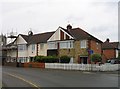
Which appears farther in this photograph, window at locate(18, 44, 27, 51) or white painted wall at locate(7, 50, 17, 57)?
white painted wall at locate(7, 50, 17, 57)

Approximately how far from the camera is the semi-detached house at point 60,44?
49.9 m

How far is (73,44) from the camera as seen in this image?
2019 inches

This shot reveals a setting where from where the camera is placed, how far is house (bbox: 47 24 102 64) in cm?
4953

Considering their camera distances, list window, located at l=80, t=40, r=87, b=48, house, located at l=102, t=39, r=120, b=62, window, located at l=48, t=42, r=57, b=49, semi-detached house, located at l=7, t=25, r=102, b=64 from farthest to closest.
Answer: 1. house, located at l=102, t=39, r=120, b=62
2. window, located at l=48, t=42, r=57, b=49
3. semi-detached house, located at l=7, t=25, r=102, b=64
4. window, located at l=80, t=40, r=87, b=48

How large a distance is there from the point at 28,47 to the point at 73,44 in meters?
15.1

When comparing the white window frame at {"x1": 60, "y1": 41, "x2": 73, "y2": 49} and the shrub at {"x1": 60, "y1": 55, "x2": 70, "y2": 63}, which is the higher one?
the white window frame at {"x1": 60, "y1": 41, "x2": 73, "y2": 49}

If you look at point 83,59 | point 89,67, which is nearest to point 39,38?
point 83,59

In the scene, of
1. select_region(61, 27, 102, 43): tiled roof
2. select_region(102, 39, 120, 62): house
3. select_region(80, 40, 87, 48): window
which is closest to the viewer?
select_region(80, 40, 87, 48): window

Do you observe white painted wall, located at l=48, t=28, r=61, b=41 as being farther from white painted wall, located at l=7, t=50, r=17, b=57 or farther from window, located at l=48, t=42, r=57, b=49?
white painted wall, located at l=7, t=50, r=17, b=57

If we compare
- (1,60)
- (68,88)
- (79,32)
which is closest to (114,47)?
(79,32)

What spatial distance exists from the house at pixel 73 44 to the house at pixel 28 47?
9.44 ft

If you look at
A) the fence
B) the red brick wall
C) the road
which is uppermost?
the red brick wall

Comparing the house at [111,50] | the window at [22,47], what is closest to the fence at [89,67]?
the window at [22,47]

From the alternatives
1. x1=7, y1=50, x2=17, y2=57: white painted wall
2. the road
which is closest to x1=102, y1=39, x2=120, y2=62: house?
x1=7, y1=50, x2=17, y2=57: white painted wall
